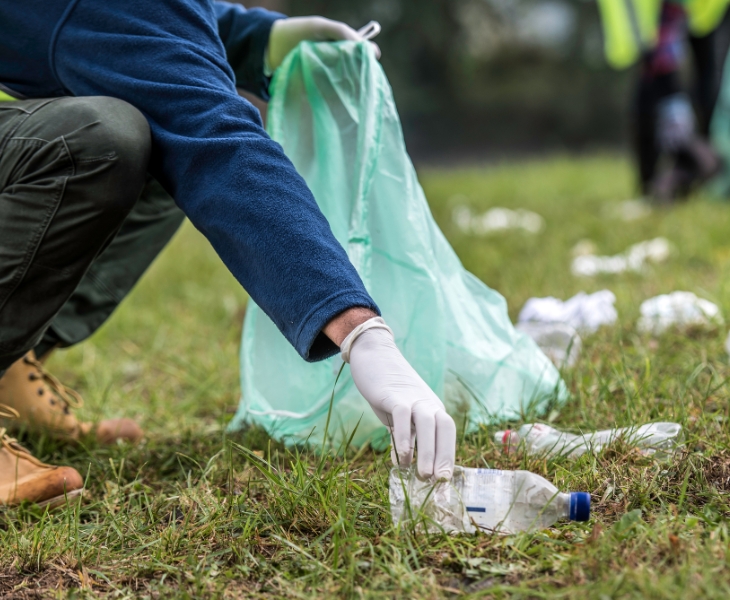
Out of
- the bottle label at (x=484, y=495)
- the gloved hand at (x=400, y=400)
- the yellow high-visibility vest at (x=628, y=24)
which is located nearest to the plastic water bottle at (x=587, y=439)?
the bottle label at (x=484, y=495)

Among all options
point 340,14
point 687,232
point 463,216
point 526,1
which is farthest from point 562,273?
point 526,1

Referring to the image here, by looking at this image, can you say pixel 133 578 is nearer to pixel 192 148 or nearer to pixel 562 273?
pixel 192 148

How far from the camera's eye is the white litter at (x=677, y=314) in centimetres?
203

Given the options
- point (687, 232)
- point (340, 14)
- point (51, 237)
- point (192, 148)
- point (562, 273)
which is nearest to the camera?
point (192, 148)

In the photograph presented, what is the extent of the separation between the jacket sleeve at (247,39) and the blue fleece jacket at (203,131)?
0.81 feet

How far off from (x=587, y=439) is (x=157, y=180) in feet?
2.89

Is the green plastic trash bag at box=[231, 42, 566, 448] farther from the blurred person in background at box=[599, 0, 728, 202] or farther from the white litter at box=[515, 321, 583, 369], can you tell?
the blurred person in background at box=[599, 0, 728, 202]

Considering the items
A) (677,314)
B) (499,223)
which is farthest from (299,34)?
(499,223)

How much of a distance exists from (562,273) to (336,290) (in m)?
1.93

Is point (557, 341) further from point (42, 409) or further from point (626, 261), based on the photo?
point (42, 409)

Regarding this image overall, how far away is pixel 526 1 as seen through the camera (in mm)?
11570

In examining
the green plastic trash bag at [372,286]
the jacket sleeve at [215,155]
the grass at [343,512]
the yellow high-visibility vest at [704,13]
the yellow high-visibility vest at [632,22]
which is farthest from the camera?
the yellow high-visibility vest at [632,22]

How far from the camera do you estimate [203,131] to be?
1.22 m

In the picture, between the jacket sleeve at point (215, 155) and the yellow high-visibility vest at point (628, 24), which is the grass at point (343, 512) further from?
the yellow high-visibility vest at point (628, 24)
